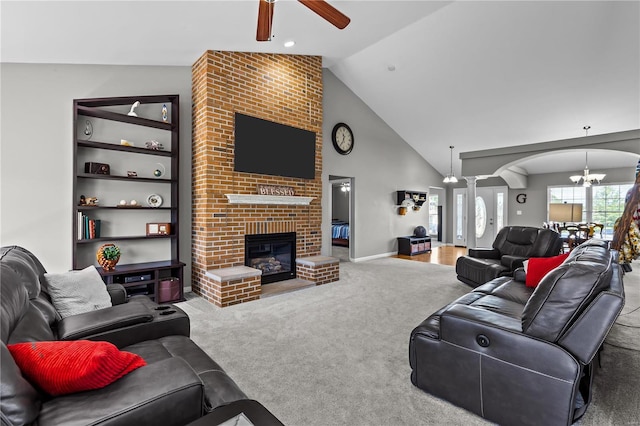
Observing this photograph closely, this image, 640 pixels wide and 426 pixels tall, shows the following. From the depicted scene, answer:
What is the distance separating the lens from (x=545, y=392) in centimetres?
154

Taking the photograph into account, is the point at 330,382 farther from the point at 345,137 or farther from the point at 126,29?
the point at 345,137

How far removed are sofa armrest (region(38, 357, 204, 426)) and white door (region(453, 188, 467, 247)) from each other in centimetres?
986

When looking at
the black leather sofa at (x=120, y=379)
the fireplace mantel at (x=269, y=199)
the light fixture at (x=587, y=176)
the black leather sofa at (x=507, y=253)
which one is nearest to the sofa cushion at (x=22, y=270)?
the black leather sofa at (x=120, y=379)

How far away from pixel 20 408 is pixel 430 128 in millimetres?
7383

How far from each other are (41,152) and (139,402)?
3538 millimetres

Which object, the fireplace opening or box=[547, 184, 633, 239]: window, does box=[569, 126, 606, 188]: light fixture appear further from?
the fireplace opening

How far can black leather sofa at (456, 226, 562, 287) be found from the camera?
4.04 m

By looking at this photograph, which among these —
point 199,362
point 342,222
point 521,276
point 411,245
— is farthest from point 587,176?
point 199,362

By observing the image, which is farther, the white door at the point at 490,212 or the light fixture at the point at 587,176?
the white door at the point at 490,212

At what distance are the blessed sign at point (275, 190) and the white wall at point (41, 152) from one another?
83.9 inches

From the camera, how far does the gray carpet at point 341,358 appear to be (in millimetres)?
1772

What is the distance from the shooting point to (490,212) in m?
9.50

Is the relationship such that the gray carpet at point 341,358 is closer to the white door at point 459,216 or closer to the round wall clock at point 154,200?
the round wall clock at point 154,200

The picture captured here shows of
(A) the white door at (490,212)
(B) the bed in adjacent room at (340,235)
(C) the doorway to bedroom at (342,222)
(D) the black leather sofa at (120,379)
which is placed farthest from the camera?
(A) the white door at (490,212)
